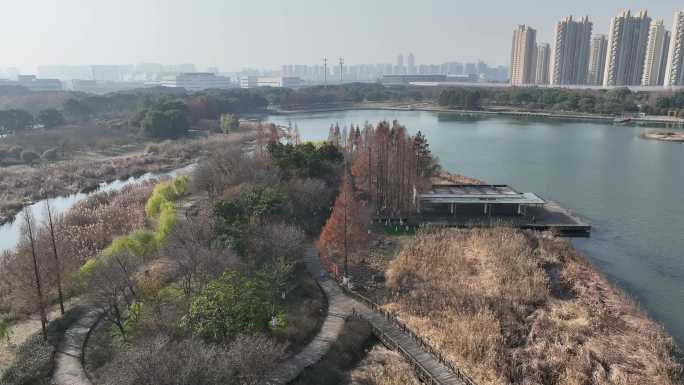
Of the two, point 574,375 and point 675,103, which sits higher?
point 675,103

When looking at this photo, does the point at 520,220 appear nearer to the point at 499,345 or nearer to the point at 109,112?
the point at 499,345

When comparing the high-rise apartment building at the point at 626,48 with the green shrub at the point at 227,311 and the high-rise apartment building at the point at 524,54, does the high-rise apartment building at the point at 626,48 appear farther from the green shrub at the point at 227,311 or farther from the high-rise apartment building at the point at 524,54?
the green shrub at the point at 227,311

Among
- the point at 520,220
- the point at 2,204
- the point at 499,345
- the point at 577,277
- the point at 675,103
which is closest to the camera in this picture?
the point at 499,345

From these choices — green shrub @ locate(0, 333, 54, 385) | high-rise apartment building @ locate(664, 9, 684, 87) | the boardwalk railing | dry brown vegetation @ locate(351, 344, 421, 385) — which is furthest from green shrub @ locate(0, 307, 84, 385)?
high-rise apartment building @ locate(664, 9, 684, 87)

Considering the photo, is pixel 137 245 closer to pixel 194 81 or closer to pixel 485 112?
pixel 485 112

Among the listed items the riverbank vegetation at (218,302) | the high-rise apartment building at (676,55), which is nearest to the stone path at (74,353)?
the riverbank vegetation at (218,302)

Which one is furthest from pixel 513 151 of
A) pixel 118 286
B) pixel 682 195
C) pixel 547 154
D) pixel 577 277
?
pixel 118 286

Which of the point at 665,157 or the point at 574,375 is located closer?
the point at 574,375
